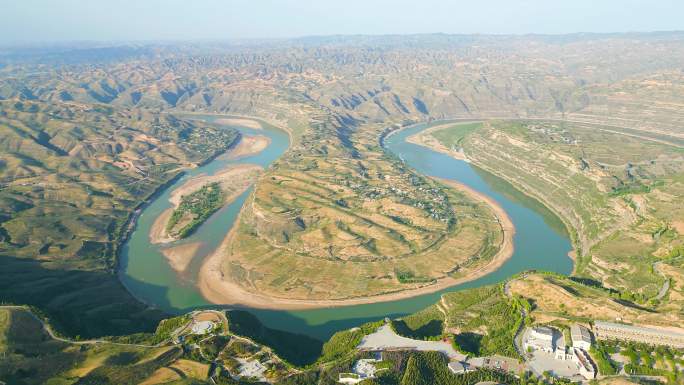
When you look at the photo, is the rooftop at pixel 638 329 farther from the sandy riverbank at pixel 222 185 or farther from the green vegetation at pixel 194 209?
the sandy riverbank at pixel 222 185

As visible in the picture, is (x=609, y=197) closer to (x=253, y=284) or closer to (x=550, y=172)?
(x=550, y=172)

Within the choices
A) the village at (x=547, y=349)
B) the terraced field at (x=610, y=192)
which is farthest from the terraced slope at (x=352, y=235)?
the village at (x=547, y=349)

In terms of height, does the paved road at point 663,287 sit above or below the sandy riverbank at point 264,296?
above

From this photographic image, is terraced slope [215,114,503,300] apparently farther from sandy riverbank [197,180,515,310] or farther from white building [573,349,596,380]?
white building [573,349,596,380]

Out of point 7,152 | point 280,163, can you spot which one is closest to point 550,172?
point 280,163

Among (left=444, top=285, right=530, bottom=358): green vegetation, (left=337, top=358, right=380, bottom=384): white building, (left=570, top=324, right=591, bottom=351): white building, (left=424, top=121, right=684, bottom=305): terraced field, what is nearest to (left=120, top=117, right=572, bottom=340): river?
(left=424, top=121, right=684, bottom=305): terraced field

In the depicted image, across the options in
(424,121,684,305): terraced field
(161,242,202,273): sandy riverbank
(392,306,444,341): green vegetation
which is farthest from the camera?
(161,242,202,273): sandy riverbank

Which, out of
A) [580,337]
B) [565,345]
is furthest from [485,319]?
[580,337]

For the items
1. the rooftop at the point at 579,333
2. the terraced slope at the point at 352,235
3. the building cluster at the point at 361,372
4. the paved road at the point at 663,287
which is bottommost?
the terraced slope at the point at 352,235
